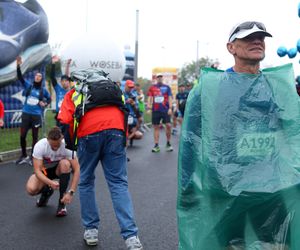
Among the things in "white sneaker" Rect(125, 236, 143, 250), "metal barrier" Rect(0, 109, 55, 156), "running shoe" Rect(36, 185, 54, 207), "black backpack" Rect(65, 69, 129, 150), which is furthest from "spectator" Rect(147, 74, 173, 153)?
"white sneaker" Rect(125, 236, 143, 250)

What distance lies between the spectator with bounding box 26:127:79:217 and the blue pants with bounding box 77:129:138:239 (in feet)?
2.46

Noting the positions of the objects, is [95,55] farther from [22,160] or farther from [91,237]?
[22,160]

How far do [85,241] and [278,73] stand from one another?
2.32 m

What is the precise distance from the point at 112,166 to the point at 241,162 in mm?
1607

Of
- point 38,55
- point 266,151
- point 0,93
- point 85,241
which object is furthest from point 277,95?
point 38,55

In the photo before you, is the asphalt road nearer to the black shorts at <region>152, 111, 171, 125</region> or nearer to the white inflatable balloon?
the white inflatable balloon

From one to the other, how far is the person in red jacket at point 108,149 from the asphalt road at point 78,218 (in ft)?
1.30

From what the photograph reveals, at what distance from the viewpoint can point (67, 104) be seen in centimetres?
344

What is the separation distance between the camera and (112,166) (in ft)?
11.4

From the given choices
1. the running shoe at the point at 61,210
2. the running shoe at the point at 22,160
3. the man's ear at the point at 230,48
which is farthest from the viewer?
the running shoe at the point at 22,160

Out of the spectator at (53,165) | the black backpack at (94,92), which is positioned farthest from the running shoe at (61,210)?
the black backpack at (94,92)

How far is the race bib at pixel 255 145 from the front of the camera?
80.2 inches

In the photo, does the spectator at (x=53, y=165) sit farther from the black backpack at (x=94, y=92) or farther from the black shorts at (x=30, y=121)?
the black shorts at (x=30, y=121)

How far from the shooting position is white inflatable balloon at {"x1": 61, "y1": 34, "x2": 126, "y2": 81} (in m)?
4.70
